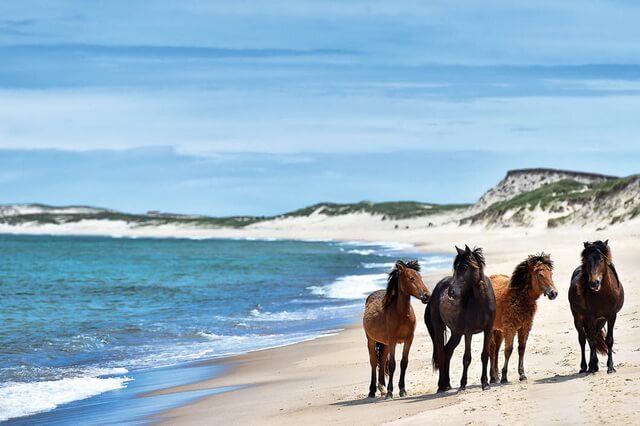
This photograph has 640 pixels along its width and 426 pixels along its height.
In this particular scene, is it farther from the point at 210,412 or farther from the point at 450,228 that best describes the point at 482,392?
the point at 450,228

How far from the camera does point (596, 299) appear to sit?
12.2m

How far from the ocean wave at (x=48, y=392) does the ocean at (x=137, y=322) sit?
0.05 ft

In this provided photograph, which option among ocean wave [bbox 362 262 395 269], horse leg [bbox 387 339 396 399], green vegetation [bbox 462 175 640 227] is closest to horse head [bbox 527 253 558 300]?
horse leg [bbox 387 339 396 399]

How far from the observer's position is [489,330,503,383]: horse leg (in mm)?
12102

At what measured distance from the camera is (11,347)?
2077cm

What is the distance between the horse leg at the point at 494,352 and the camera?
39.7 feet

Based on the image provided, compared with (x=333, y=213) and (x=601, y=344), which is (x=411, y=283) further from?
(x=333, y=213)

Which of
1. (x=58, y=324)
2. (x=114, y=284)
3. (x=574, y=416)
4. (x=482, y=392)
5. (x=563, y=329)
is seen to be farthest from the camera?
A: (x=114, y=284)

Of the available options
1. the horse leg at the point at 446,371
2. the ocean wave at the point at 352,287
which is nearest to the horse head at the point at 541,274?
the horse leg at the point at 446,371

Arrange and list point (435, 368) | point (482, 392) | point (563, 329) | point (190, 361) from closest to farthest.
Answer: point (482, 392)
point (435, 368)
point (563, 329)
point (190, 361)

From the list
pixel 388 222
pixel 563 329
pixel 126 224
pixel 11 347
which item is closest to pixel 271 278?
pixel 11 347

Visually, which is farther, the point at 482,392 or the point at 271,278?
the point at 271,278

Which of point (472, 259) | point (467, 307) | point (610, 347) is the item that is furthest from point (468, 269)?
point (610, 347)

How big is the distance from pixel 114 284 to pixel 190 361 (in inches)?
1017
